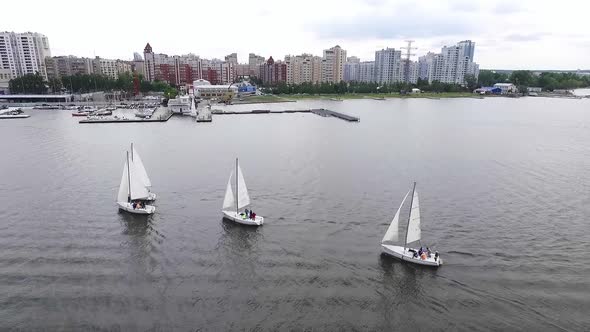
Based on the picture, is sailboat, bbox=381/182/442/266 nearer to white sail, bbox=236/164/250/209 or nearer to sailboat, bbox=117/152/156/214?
white sail, bbox=236/164/250/209

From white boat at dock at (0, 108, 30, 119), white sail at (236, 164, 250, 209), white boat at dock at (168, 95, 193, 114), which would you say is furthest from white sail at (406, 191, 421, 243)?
white boat at dock at (0, 108, 30, 119)

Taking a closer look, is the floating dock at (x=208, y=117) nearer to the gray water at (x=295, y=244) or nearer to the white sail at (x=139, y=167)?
the gray water at (x=295, y=244)

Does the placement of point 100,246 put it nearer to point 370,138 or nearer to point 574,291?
point 574,291

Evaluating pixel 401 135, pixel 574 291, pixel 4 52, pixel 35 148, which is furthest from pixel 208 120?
pixel 4 52

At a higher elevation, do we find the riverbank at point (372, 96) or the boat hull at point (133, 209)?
the riverbank at point (372, 96)

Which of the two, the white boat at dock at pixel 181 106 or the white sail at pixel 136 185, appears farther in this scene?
the white boat at dock at pixel 181 106

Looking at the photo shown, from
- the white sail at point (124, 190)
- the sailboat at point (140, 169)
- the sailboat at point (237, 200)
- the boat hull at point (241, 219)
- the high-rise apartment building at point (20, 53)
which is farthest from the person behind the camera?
the high-rise apartment building at point (20, 53)

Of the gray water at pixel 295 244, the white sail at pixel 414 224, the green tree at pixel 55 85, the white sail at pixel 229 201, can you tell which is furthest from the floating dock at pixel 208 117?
the white sail at pixel 414 224
